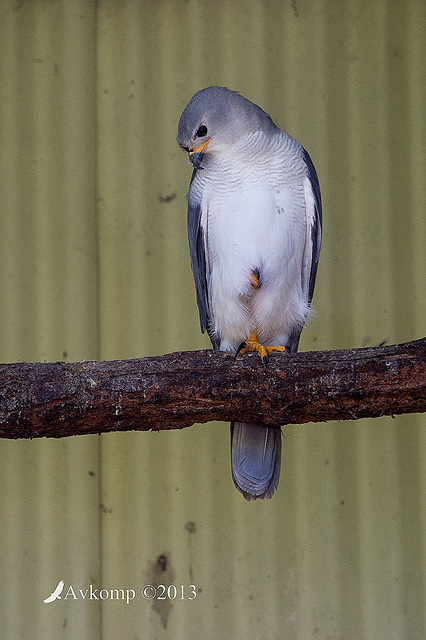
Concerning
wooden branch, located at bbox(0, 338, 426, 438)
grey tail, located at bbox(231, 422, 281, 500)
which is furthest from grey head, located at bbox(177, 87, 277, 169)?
grey tail, located at bbox(231, 422, 281, 500)

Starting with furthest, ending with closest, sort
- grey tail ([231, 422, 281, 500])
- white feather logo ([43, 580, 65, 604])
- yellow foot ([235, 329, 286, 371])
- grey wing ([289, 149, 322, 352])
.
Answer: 1. white feather logo ([43, 580, 65, 604])
2. grey wing ([289, 149, 322, 352])
3. grey tail ([231, 422, 281, 500])
4. yellow foot ([235, 329, 286, 371])

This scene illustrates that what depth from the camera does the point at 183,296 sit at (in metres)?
3.38

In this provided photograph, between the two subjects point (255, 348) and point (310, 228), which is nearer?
point (255, 348)

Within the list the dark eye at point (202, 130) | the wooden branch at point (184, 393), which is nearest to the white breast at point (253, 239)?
the dark eye at point (202, 130)

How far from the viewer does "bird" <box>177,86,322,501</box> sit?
8.38 feet

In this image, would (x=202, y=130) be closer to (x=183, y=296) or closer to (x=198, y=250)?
(x=198, y=250)

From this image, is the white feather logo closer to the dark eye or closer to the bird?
the bird

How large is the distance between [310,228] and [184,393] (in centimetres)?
104

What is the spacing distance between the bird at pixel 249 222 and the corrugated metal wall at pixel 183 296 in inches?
26.8

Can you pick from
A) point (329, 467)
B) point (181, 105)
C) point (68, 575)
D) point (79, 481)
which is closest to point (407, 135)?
point (181, 105)

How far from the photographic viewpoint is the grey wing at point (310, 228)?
2.71 m

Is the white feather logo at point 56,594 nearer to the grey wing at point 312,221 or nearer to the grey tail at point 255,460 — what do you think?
the grey tail at point 255,460

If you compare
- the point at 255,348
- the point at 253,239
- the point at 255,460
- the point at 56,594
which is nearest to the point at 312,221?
the point at 253,239

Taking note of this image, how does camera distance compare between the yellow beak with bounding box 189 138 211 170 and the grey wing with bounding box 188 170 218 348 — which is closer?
the yellow beak with bounding box 189 138 211 170
